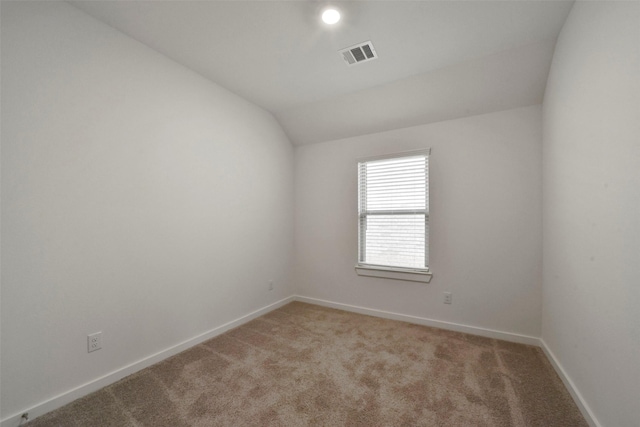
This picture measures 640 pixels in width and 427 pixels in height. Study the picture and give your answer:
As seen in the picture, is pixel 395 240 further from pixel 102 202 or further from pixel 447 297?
pixel 102 202

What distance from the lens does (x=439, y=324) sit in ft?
9.47

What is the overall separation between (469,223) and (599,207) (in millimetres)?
1365

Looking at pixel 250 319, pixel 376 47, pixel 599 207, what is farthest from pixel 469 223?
pixel 250 319

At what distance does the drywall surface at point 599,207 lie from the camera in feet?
3.79

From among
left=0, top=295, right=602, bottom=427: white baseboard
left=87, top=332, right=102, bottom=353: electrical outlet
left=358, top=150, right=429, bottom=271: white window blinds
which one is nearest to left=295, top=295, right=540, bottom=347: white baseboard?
left=0, top=295, right=602, bottom=427: white baseboard

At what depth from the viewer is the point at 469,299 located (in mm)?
2764

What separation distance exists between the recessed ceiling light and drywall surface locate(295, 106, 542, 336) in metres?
→ 1.61

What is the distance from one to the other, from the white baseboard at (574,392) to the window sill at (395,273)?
113cm

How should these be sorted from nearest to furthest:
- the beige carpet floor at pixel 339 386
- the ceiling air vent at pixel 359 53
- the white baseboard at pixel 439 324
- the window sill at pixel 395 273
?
the beige carpet floor at pixel 339 386 < the ceiling air vent at pixel 359 53 < the white baseboard at pixel 439 324 < the window sill at pixel 395 273

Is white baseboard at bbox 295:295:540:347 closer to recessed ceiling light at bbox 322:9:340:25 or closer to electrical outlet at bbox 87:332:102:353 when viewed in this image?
electrical outlet at bbox 87:332:102:353

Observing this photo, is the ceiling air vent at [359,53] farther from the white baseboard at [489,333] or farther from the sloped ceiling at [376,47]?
the white baseboard at [489,333]

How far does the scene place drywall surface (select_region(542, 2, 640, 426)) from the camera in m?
1.16

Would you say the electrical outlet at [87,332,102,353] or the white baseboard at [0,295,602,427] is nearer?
the white baseboard at [0,295,602,427]

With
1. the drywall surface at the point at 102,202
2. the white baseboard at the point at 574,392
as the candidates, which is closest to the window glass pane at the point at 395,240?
the white baseboard at the point at 574,392
